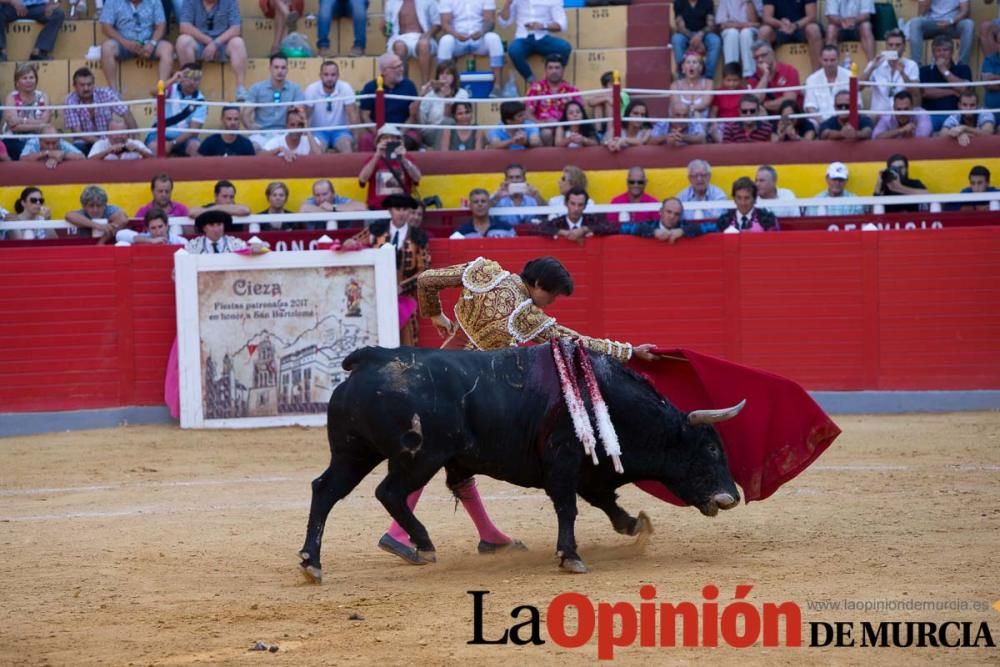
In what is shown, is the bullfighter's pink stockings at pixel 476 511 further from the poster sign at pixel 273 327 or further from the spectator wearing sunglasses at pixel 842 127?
the spectator wearing sunglasses at pixel 842 127

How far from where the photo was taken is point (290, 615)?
18.0 ft

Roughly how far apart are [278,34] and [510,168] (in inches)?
136

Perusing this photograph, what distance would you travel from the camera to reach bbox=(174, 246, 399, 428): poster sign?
11.4m

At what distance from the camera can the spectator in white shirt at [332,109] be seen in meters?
13.3

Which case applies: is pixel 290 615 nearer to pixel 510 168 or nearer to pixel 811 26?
pixel 510 168

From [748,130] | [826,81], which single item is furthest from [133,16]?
[826,81]

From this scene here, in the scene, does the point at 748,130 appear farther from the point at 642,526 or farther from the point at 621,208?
the point at 642,526

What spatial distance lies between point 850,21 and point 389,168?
4.42 m

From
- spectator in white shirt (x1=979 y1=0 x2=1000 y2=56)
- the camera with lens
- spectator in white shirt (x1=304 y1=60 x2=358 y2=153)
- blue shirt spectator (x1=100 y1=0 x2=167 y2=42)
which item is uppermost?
blue shirt spectator (x1=100 y1=0 x2=167 y2=42)

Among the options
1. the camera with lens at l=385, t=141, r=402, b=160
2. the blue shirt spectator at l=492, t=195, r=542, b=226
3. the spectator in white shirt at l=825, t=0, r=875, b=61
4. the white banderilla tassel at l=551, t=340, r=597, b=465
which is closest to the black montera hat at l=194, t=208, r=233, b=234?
the camera with lens at l=385, t=141, r=402, b=160

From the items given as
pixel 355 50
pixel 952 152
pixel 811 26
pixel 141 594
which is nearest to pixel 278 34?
pixel 355 50

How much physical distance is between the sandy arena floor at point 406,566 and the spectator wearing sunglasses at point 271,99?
4428 mm

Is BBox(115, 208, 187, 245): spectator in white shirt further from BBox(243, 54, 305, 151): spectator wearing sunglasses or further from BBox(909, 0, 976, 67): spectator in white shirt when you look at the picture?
BBox(909, 0, 976, 67): spectator in white shirt

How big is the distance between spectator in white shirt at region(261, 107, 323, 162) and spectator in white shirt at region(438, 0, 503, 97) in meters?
1.39
